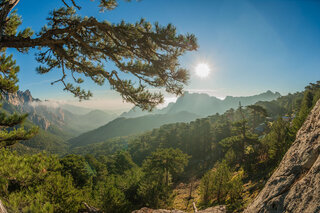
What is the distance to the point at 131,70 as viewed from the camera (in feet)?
13.4

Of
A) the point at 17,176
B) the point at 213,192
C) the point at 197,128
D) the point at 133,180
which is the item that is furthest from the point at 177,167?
the point at 197,128

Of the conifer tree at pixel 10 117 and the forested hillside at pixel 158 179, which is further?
the forested hillside at pixel 158 179

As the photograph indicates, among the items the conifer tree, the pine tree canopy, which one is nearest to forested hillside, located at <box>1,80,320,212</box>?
the conifer tree

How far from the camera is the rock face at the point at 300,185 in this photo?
187cm

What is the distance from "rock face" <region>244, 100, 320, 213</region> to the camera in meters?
1.87

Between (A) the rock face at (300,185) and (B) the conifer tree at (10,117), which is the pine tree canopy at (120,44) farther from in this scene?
(A) the rock face at (300,185)

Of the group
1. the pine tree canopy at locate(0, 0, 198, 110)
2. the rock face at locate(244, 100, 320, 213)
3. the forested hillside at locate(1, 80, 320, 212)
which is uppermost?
the pine tree canopy at locate(0, 0, 198, 110)

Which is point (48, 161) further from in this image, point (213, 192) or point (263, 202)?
point (213, 192)

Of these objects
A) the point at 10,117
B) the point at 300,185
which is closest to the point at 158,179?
the point at 10,117

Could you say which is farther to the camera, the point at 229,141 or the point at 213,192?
the point at 229,141

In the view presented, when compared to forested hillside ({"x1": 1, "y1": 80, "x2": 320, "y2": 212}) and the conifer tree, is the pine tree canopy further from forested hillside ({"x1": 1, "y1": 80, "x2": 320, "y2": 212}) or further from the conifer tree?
forested hillside ({"x1": 1, "y1": 80, "x2": 320, "y2": 212})

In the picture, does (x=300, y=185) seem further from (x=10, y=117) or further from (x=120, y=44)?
(x=10, y=117)

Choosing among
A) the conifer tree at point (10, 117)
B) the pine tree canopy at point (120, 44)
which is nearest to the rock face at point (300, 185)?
the pine tree canopy at point (120, 44)

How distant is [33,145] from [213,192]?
207980 millimetres
